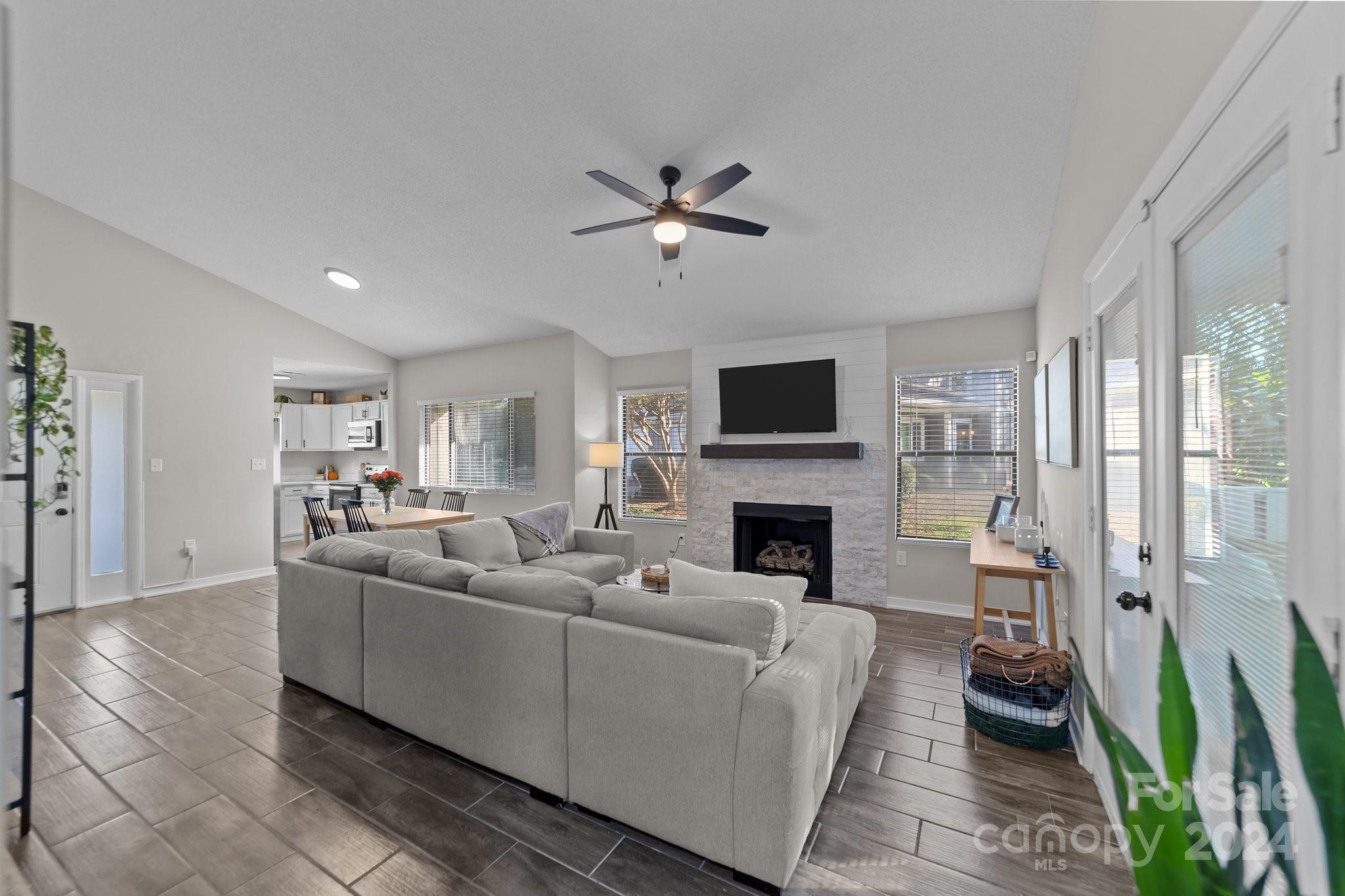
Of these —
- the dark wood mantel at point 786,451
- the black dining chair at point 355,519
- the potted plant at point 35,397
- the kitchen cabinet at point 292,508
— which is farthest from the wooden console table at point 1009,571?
the kitchen cabinet at point 292,508

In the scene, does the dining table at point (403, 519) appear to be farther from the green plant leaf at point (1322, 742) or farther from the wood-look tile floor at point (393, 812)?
the green plant leaf at point (1322, 742)

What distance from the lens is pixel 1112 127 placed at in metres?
2.09

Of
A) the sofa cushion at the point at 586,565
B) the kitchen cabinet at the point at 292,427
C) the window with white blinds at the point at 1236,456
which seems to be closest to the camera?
the window with white blinds at the point at 1236,456

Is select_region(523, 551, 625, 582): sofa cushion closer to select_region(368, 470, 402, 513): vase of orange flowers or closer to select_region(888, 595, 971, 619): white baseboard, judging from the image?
select_region(368, 470, 402, 513): vase of orange flowers

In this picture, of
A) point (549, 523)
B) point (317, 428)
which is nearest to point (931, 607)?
point (549, 523)

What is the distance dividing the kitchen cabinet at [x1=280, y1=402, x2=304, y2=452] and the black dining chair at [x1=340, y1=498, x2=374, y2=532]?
14.9 feet

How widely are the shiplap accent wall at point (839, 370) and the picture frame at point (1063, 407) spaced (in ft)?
5.70

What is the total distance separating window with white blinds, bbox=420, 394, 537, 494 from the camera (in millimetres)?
6613

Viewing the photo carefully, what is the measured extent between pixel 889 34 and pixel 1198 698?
251cm

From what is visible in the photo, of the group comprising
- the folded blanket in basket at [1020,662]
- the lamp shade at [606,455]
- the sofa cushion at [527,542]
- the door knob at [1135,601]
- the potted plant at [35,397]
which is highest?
the potted plant at [35,397]

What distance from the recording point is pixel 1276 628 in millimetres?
1162

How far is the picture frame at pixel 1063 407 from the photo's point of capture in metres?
2.65

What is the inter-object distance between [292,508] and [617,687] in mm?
8889

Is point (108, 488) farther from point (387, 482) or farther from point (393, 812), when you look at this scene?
point (393, 812)
